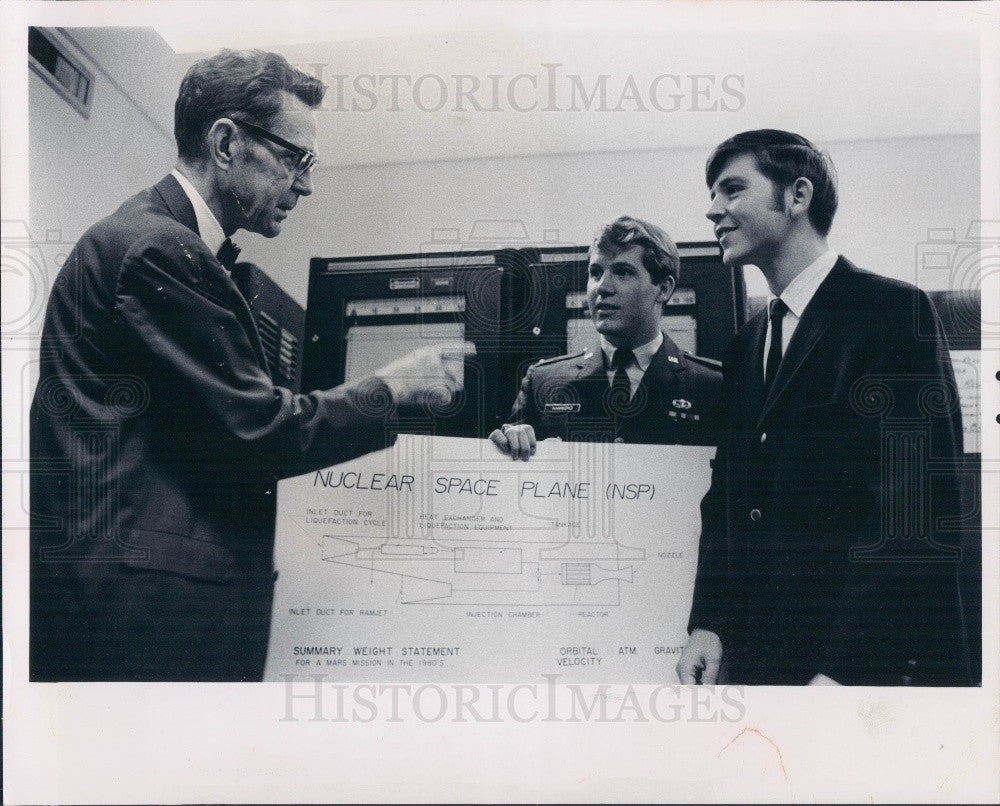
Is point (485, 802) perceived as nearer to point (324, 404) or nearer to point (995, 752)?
point (324, 404)

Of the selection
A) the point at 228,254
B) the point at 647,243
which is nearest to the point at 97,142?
the point at 228,254

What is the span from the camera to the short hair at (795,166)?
1.83 m

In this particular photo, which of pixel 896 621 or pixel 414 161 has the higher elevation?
pixel 414 161

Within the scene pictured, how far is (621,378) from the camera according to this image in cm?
183

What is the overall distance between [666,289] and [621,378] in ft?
0.68

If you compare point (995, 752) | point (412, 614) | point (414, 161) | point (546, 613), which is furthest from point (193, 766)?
point (995, 752)

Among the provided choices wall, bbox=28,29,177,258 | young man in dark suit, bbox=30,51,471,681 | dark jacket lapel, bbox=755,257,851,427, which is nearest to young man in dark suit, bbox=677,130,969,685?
dark jacket lapel, bbox=755,257,851,427

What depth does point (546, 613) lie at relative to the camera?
182 cm

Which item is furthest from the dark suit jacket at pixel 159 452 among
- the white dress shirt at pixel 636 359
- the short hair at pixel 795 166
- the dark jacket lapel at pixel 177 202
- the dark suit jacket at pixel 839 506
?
the short hair at pixel 795 166

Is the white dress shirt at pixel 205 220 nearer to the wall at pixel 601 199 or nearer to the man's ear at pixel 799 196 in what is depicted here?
the wall at pixel 601 199

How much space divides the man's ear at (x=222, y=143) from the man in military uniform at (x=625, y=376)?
762 millimetres

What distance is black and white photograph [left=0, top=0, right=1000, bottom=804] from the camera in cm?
179

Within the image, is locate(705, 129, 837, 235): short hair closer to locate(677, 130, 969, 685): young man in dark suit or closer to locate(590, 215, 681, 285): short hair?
locate(677, 130, 969, 685): young man in dark suit

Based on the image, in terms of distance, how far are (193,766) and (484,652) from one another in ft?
2.06
